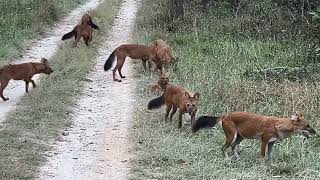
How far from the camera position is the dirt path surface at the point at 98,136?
7832 millimetres

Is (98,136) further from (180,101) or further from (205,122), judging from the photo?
(205,122)

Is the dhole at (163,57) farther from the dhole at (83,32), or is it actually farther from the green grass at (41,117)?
the dhole at (83,32)

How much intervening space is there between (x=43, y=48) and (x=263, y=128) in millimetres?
10756

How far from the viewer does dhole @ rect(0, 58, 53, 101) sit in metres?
11.8

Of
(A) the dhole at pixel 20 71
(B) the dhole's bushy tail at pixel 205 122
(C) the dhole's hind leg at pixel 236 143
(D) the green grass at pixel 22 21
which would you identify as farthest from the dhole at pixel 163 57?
(C) the dhole's hind leg at pixel 236 143

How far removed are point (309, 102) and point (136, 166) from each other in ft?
11.8

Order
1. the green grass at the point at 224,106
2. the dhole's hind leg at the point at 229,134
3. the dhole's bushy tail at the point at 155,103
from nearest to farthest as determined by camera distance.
Answer: the green grass at the point at 224,106 → the dhole's hind leg at the point at 229,134 → the dhole's bushy tail at the point at 155,103

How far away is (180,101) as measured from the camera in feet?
32.2

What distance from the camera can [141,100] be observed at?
11.8 metres

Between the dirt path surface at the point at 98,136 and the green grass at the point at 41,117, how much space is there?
0.20m

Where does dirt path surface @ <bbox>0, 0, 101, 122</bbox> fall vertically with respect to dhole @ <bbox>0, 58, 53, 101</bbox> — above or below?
below

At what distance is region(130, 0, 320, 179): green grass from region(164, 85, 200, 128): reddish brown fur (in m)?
0.26

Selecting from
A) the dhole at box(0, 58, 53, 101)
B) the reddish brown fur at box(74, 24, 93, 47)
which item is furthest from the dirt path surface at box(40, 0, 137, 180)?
the reddish brown fur at box(74, 24, 93, 47)

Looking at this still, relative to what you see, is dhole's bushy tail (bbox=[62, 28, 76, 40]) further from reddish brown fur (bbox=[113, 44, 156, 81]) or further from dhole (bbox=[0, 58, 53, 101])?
dhole (bbox=[0, 58, 53, 101])
